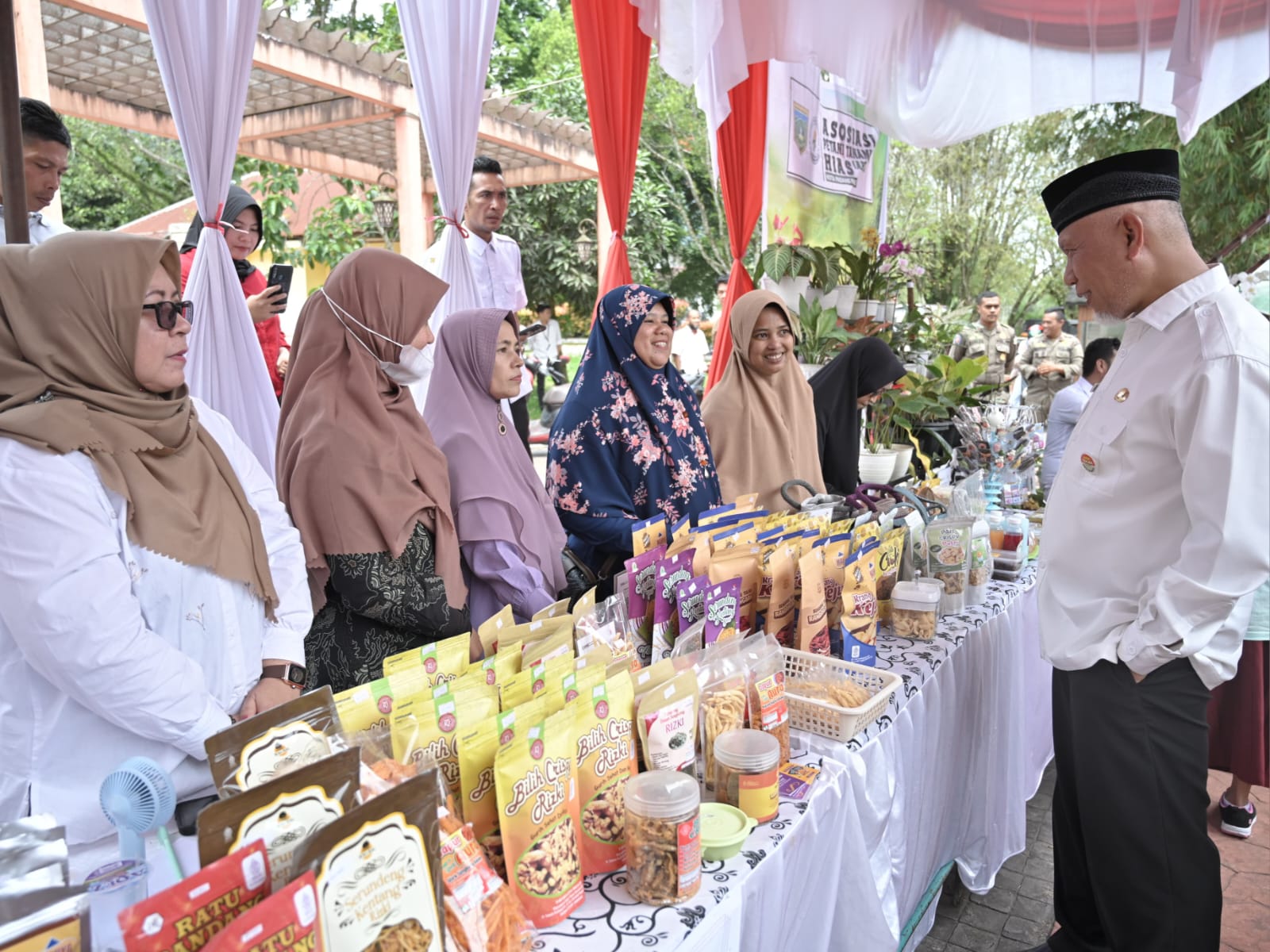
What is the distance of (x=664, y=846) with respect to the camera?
3.54 ft

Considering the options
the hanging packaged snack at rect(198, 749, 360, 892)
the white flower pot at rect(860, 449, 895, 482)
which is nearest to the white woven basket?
Answer: the hanging packaged snack at rect(198, 749, 360, 892)

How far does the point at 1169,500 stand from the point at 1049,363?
6704 millimetres

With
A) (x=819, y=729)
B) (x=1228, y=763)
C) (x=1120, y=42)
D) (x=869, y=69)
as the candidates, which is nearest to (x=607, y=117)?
(x=869, y=69)

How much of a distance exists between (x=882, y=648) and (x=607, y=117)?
292 cm

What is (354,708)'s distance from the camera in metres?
1.13

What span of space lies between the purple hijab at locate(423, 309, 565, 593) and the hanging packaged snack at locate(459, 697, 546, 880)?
3.31ft

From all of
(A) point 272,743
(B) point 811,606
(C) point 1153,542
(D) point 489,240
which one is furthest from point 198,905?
(D) point 489,240

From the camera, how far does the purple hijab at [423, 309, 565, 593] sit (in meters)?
2.10

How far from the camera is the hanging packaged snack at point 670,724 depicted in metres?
1.24

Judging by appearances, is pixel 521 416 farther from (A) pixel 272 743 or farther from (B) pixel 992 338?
(B) pixel 992 338

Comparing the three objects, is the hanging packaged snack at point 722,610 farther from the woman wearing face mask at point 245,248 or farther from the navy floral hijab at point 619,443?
the woman wearing face mask at point 245,248

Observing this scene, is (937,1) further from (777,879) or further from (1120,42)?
(777,879)

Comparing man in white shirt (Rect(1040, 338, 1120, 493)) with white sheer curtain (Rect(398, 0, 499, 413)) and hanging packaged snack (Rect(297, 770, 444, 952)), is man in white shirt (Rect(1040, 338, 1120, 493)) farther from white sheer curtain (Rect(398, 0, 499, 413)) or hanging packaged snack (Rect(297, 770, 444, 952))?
hanging packaged snack (Rect(297, 770, 444, 952))

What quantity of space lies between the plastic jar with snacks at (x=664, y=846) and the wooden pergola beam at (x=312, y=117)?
680 cm
